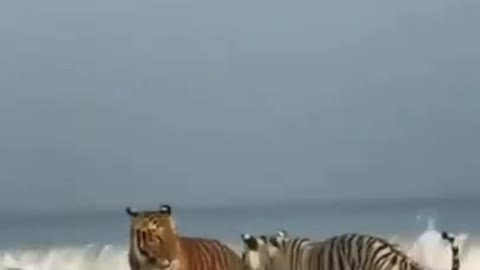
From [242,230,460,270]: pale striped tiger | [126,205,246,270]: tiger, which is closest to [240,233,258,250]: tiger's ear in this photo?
[242,230,460,270]: pale striped tiger

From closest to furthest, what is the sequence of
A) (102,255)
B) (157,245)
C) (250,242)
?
(157,245), (250,242), (102,255)

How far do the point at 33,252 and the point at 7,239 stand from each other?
0.10 m

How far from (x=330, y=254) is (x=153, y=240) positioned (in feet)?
0.86

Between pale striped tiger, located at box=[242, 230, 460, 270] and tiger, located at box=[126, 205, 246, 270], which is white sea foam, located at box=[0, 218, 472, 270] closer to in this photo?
pale striped tiger, located at box=[242, 230, 460, 270]

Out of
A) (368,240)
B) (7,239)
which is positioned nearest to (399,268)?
(368,240)

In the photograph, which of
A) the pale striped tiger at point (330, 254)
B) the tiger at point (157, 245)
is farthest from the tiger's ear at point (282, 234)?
the tiger at point (157, 245)

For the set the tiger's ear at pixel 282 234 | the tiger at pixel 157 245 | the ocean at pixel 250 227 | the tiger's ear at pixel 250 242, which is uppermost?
the ocean at pixel 250 227

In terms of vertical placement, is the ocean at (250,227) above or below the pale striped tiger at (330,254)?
above

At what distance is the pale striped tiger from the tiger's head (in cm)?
16

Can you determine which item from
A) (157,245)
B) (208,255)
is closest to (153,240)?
(157,245)

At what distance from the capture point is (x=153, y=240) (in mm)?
2053

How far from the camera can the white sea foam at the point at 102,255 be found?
222 cm

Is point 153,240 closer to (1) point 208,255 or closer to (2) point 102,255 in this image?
(1) point 208,255

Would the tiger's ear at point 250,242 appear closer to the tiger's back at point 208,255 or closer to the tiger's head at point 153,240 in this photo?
the tiger's back at point 208,255
